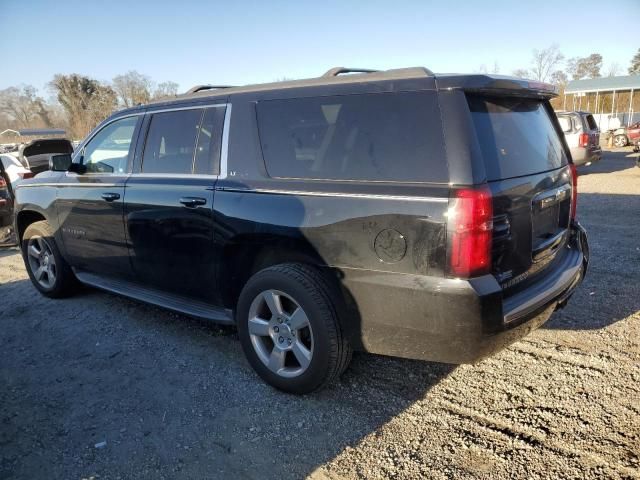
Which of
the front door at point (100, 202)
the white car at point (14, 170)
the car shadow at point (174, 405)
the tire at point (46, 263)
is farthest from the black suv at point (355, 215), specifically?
the white car at point (14, 170)

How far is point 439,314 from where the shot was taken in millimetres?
2424

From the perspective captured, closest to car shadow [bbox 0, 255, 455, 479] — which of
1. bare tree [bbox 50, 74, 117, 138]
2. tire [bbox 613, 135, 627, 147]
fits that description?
tire [bbox 613, 135, 627, 147]

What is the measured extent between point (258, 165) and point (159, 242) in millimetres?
1140

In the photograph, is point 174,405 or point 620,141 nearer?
point 174,405

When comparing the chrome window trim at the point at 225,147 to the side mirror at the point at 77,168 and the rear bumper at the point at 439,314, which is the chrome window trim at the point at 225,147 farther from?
the side mirror at the point at 77,168

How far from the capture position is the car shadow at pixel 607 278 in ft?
13.2

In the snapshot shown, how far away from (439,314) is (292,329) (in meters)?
1.00

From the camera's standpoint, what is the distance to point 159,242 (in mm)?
3748

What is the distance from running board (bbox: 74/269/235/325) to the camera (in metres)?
3.52

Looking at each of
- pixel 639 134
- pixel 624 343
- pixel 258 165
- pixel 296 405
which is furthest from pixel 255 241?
pixel 639 134

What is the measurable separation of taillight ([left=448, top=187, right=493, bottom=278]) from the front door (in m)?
2.87

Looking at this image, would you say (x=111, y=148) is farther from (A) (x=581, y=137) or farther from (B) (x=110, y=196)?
(A) (x=581, y=137)

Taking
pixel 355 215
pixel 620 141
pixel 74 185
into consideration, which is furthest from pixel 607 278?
pixel 620 141

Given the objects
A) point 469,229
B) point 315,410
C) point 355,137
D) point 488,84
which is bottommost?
point 315,410
